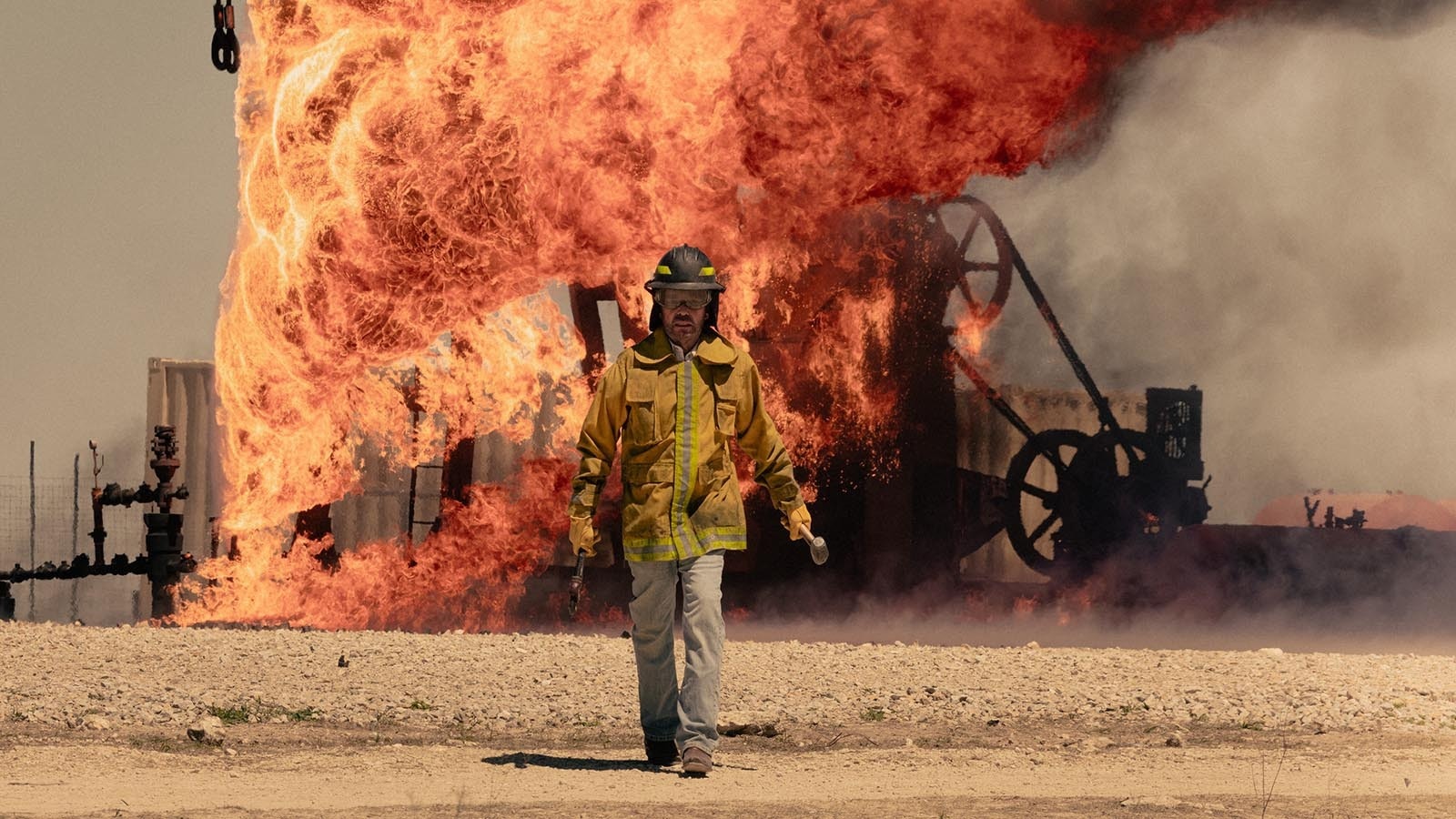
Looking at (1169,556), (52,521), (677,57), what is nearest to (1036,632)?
(1169,556)

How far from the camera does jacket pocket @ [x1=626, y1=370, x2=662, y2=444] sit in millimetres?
7609

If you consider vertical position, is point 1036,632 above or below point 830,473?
below

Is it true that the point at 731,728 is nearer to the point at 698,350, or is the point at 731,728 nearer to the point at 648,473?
the point at 648,473

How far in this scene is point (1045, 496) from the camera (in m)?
16.9

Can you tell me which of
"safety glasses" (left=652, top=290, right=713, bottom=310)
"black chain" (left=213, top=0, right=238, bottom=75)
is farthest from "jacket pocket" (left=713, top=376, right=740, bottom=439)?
"black chain" (left=213, top=0, right=238, bottom=75)

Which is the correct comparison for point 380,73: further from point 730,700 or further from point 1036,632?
point 1036,632

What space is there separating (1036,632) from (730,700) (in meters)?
6.52

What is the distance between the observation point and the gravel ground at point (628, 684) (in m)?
9.91

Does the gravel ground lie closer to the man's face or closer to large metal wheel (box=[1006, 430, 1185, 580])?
the man's face

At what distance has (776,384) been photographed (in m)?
15.8

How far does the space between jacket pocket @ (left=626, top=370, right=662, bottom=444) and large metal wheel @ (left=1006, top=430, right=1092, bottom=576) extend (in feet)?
31.6

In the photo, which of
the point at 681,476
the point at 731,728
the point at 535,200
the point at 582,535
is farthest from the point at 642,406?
the point at 535,200

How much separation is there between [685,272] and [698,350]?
0.37 metres

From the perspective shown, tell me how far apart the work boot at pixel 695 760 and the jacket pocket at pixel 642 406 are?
1.43 meters
